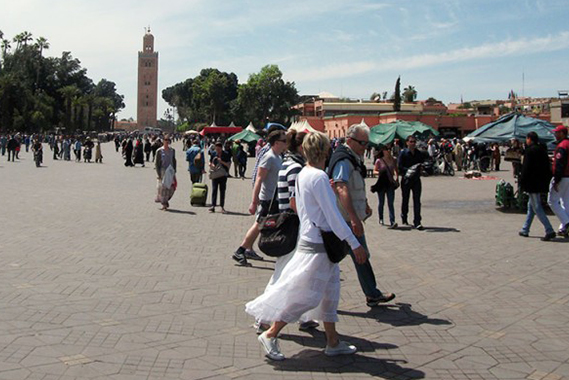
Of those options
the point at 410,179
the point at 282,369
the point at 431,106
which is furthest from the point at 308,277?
the point at 431,106

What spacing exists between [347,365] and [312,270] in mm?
735

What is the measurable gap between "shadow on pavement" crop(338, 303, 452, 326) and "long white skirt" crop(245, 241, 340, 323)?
117 centimetres

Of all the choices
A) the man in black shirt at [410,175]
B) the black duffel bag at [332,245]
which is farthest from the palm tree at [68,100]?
the black duffel bag at [332,245]

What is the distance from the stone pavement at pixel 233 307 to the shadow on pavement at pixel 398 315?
0.02 meters

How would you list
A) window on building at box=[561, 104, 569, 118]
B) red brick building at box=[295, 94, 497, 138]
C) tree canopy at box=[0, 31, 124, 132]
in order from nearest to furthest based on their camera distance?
red brick building at box=[295, 94, 497, 138], window on building at box=[561, 104, 569, 118], tree canopy at box=[0, 31, 124, 132]

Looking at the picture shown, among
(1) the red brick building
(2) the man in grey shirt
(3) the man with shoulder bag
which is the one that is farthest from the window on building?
(3) the man with shoulder bag

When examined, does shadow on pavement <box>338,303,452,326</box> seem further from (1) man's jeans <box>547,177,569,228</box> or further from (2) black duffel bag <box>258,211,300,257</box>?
(1) man's jeans <box>547,177,569,228</box>

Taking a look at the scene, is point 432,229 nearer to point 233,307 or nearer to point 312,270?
point 233,307

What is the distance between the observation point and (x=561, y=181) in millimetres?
10492

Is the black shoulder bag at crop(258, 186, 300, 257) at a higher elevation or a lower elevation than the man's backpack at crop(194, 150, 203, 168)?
lower

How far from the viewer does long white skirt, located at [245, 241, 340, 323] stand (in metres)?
4.77

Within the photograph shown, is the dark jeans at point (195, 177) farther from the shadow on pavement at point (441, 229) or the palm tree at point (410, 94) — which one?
the palm tree at point (410, 94)

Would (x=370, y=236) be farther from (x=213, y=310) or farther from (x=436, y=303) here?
(x=213, y=310)

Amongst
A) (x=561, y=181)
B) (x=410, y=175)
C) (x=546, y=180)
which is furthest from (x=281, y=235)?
(x=410, y=175)
